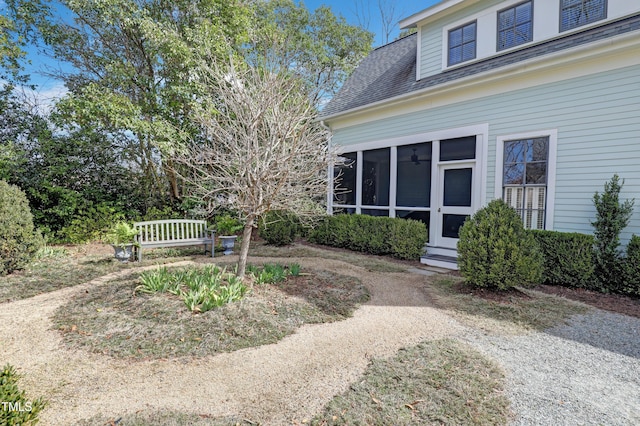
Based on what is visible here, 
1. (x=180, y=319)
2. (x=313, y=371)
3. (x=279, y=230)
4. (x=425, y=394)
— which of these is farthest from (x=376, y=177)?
(x=425, y=394)

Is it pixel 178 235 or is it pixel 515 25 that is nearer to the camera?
pixel 515 25

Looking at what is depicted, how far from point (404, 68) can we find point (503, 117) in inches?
147

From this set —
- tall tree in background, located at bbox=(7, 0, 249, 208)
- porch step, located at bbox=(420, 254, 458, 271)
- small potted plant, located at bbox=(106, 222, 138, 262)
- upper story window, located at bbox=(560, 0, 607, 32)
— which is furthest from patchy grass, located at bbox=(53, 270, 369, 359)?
upper story window, located at bbox=(560, 0, 607, 32)

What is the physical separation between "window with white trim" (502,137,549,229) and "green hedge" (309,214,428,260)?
2.01m

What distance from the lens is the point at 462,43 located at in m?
7.88

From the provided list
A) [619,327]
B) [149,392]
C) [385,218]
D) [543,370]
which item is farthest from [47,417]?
[385,218]

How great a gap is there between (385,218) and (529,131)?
11.5 ft

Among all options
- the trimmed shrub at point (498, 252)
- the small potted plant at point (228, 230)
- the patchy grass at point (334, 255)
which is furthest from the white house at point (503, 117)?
the small potted plant at point (228, 230)

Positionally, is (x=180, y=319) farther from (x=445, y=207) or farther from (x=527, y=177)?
(x=527, y=177)

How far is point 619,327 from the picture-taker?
13.1 feet

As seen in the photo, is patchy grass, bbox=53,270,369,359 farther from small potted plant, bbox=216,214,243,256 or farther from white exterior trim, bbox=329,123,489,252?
small potted plant, bbox=216,214,243,256

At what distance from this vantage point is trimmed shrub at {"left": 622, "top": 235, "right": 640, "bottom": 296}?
502cm

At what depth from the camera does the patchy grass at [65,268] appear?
207 inches

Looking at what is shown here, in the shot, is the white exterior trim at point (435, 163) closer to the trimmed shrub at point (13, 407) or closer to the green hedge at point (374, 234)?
the green hedge at point (374, 234)
